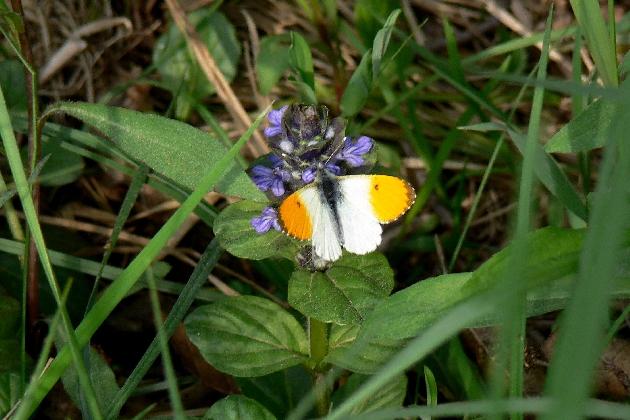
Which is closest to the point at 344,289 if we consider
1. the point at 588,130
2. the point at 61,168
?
the point at 588,130

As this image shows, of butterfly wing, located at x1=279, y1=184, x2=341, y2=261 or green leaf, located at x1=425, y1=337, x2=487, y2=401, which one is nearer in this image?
butterfly wing, located at x1=279, y1=184, x2=341, y2=261

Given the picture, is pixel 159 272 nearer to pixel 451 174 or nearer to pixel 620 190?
pixel 451 174

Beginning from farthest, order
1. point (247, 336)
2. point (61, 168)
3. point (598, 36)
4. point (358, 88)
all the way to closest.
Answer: point (61, 168)
point (358, 88)
point (247, 336)
point (598, 36)

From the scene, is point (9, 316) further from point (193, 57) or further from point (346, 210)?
point (193, 57)

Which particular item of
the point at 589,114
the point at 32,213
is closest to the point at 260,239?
the point at 32,213

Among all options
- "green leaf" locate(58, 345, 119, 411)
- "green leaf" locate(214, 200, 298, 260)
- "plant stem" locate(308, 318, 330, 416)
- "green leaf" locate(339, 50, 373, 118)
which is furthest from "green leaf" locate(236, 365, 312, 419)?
"green leaf" locate(339, 50, 373, 118)

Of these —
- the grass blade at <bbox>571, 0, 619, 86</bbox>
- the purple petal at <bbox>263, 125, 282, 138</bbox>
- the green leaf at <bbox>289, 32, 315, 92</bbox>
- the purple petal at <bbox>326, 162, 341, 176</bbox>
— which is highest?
the green leaf at <bbox>289, 32, 315, 92</bbox>

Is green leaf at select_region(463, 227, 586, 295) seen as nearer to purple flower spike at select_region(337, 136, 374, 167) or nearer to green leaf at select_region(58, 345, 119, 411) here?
purple flower spike at select_region(337, 136, 374, 167)
